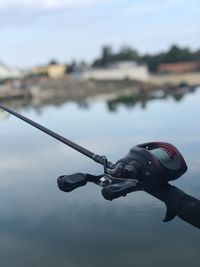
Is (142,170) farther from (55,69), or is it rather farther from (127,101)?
(55,69)

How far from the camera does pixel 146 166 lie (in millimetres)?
1815

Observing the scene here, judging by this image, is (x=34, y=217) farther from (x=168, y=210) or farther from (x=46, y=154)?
(x=46, y=154)

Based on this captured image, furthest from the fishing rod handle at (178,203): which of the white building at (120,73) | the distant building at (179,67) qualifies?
the distant building at (179,67)

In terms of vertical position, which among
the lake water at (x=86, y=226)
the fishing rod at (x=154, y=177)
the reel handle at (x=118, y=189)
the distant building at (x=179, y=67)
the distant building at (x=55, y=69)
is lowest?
the reel handle at (x=118, y=189)

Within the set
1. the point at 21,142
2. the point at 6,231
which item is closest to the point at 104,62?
the point at 21,142

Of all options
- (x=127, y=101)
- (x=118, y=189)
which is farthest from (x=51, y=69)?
(x=118, y=189)

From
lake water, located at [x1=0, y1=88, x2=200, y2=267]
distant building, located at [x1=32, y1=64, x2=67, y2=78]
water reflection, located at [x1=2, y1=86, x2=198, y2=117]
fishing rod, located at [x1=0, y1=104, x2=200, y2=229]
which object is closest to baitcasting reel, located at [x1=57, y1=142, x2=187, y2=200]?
fishing rod, located at [x1=0, y1=104, x2=200, y2=229]

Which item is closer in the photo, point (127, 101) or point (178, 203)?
point (178, 203)

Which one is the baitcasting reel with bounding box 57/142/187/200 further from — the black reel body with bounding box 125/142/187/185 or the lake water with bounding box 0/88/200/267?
the lake water with bounding box 0/88/200/267

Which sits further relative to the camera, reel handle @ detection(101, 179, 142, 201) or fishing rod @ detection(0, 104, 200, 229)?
fishing rod @ detection(0, 104, 200, 229)

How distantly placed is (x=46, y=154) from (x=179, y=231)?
429 cm

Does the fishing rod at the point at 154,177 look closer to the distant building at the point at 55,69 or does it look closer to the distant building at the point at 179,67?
the distant building at the point at 179,67

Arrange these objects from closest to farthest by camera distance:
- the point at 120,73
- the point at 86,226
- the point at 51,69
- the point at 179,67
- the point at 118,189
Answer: the point at 118,189, the point at 86,226, the point at 179,67, the point at 120,73, the point at 51,69

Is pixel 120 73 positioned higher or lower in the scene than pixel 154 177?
higher
